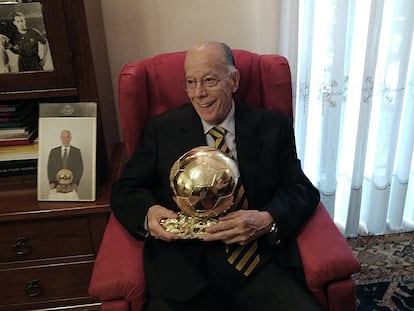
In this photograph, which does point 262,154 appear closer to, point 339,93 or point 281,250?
point 281,250

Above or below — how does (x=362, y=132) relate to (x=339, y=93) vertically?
below

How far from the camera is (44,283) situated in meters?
1.69

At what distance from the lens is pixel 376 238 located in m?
2.19

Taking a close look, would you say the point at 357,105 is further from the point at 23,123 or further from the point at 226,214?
the point at 23,123

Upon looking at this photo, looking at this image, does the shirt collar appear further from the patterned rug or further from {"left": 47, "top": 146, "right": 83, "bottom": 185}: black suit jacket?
the patterned rug

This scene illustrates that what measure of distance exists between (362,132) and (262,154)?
26.3 inches

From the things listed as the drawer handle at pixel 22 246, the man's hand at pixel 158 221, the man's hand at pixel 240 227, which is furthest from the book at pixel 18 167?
the man's hand at pixel 240 227

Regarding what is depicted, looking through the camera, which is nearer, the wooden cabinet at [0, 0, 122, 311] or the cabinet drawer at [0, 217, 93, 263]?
the wooden cabinet at [0, 0, 122, 311]

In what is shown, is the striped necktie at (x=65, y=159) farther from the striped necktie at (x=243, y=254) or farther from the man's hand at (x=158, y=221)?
the striped necktie at (x=243, y=254)

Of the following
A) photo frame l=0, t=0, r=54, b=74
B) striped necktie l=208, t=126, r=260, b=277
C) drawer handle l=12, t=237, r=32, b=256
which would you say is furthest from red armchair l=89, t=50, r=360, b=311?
drawer handle l=12, t=237, r=32, b=256

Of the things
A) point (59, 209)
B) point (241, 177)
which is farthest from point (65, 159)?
point (241, 177)

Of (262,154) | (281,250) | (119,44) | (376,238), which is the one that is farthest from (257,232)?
(376,238)

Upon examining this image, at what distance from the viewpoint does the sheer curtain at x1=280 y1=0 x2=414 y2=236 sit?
1.73 m

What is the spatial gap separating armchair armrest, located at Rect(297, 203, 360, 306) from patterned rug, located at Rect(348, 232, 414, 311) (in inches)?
24.2
